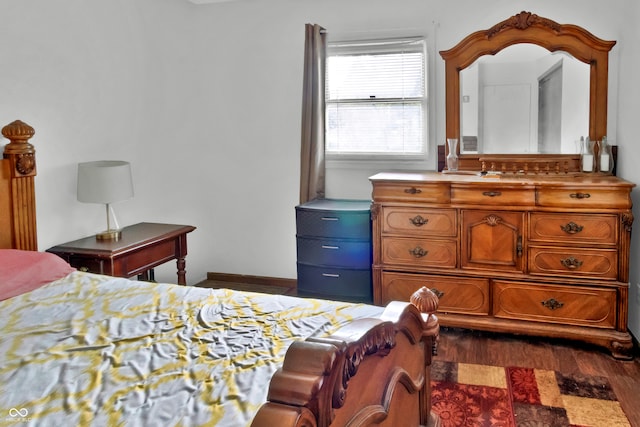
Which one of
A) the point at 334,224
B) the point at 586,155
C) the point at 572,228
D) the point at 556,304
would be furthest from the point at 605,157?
the point at 334,224

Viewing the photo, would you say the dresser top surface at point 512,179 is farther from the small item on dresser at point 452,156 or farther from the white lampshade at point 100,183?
the white lampshade at point 100,183

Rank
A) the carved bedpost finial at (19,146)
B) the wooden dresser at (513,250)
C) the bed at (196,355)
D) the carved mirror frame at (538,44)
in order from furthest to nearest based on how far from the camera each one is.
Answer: the carved mirror frame at (538,44), the wooden dresser at (513,250), the carved bedpost finial at (19,146), the bed at (196,355)

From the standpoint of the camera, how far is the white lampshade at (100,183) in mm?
3346

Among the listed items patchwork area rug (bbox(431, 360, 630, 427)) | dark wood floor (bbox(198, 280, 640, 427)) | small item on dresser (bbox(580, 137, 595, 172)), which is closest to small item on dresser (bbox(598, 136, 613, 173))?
small item on dresser (bbox(580, 137, 595, 172))

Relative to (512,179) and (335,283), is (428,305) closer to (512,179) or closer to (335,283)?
(512,179)

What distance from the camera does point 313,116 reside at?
14.2ft

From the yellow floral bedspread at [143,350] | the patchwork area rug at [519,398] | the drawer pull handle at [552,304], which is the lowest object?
the patchwork area rug at [519,398]

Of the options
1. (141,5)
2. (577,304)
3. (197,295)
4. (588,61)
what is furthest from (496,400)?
(141,5)

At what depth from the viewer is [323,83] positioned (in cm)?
433

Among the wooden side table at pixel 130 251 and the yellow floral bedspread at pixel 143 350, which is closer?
the yellow floral bedspread at pixel 143 350

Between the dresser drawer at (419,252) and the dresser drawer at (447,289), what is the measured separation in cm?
8

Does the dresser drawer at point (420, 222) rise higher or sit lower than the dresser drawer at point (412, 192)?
lower

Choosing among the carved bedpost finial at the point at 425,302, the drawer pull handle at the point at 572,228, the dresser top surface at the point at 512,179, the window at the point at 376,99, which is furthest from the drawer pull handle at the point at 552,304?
the carved bedpost finial at the point at 425,302

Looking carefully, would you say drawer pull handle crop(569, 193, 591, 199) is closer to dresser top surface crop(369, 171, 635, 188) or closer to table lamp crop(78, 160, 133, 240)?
dresser top surface crop(369, 171, 635, 188)
